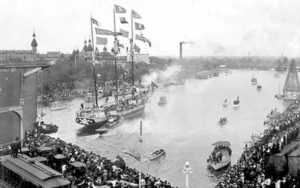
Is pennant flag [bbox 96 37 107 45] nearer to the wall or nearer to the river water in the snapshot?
the river water

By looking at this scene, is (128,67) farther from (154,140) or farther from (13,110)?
(13,110)

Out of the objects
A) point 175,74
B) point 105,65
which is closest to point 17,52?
point 105,65

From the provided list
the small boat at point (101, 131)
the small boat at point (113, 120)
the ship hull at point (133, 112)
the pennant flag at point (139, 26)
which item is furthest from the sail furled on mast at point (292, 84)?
the small boat at point (101, 131)

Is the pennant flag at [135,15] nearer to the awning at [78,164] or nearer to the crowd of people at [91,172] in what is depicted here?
the crowd of people at [91,172]

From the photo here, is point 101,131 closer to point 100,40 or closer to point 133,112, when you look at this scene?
point 133,112

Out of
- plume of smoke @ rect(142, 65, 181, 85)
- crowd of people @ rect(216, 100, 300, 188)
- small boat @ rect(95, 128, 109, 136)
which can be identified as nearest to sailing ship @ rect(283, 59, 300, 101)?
small boat @ rect(95, 128, 109, 136)
